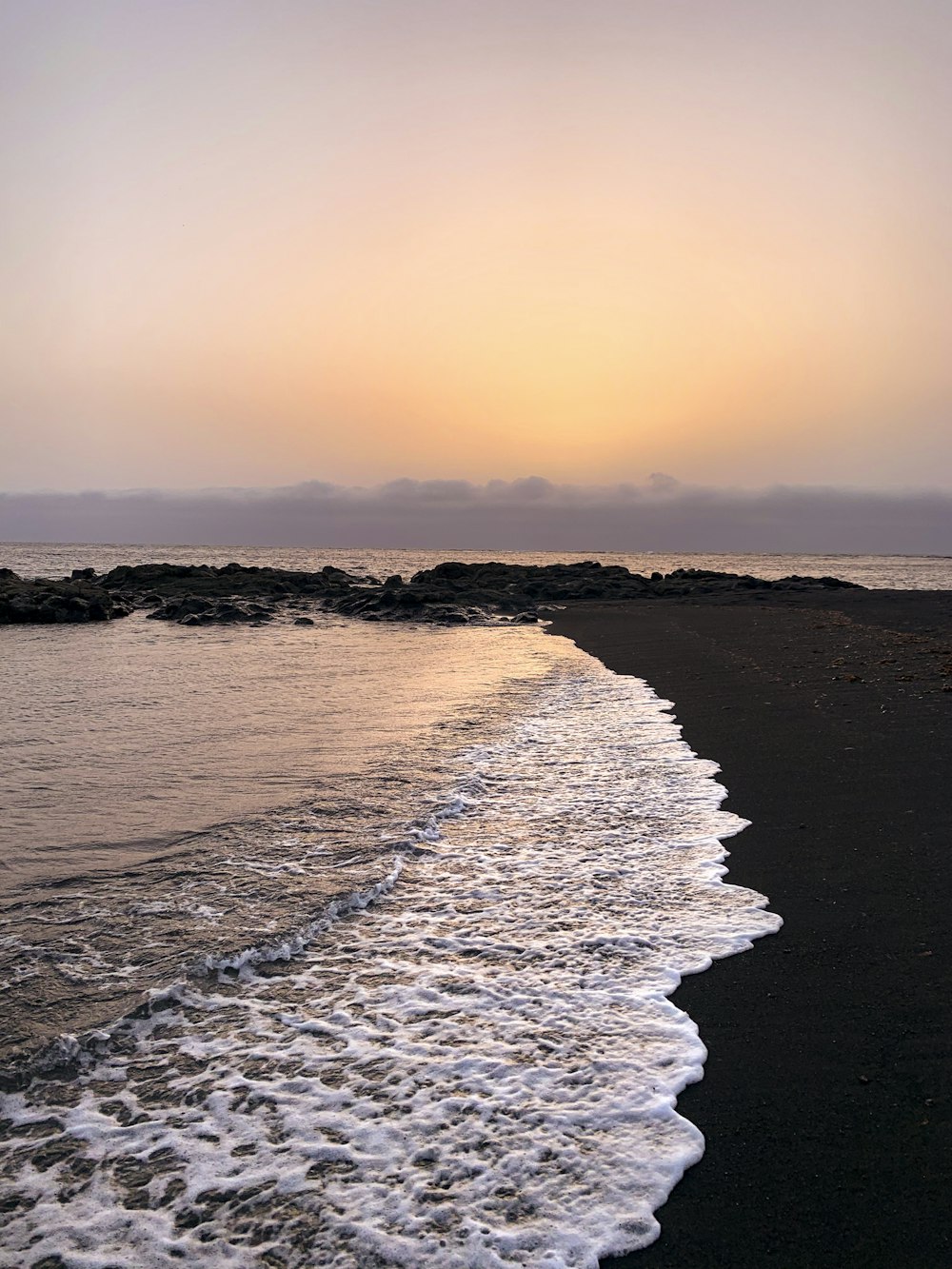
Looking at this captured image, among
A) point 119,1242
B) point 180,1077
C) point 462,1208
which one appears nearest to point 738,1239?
point 462,1208

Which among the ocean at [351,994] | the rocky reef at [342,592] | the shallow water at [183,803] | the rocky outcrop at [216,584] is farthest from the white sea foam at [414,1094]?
the rocky outcrop at [216,584]

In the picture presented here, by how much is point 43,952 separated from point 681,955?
10.8ft

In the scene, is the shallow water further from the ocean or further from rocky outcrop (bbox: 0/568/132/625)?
rocky outcrop (bbox: 0/568/132/625)

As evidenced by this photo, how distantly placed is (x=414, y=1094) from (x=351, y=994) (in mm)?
832

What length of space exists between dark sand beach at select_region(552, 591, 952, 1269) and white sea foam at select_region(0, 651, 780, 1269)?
0.54ft

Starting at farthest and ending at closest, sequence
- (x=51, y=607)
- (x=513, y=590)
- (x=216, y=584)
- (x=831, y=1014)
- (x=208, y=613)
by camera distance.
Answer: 1. (x=216, y=584)
2. (x=513, y=590)
3. (x=208, y=613)
4. (x=51, y=607)
5. (x=831, y=1014)

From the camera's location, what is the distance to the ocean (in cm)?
264

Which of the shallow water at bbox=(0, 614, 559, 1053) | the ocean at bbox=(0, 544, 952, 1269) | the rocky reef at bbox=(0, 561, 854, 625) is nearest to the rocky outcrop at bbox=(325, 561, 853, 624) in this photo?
the rocky reef at bbox=(0, 561, 854, 625)

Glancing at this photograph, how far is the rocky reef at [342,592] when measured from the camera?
85.8 ft

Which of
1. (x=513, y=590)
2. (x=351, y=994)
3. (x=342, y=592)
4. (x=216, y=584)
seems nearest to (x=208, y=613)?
(x=342, y=592)

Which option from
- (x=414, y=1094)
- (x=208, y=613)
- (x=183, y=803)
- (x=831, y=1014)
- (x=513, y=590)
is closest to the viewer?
(x=414, y=1094)

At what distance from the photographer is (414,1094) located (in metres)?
3.21

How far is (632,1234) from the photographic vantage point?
254 centimetres

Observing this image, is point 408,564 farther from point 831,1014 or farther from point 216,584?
point 831,1014
